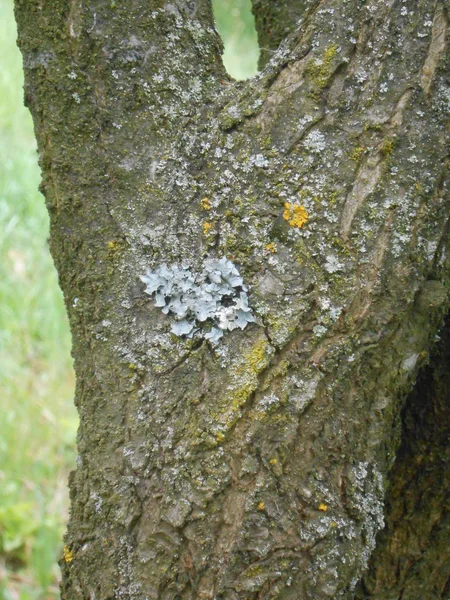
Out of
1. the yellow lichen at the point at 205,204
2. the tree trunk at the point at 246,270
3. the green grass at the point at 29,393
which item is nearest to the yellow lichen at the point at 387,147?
the tree trunk at the point at 246,270

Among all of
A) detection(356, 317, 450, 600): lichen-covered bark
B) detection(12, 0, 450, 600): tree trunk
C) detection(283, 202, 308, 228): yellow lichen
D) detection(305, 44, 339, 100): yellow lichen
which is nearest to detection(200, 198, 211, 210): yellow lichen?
detection(12, 0, 450, 600): tree trunk

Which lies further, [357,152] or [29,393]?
[29,393]

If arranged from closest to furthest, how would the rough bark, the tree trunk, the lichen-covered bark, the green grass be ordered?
1. the tree trunk
2. the lichen-covered bark
3. the rough bark
4. the green grass

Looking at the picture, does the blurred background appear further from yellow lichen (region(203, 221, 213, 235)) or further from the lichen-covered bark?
yellow lichen (region(203, 221, 213, 235))

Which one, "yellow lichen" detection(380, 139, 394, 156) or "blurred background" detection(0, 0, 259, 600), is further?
"blurred background" detection(0, 0, 259, 600)

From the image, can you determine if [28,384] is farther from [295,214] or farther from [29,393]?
[295,214]

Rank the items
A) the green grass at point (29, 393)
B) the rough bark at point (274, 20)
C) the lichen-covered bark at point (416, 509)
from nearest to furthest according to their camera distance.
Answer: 1. the lichen-covered bark at point (416, 509)
2. the rough bark at point (274, 20)
3. the green grass at point (29, 393)

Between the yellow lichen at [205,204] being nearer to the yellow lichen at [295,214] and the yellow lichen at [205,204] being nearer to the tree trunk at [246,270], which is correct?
the tree trunk at [246,270]

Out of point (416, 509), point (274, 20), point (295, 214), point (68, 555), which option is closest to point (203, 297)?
point (295, 214)
